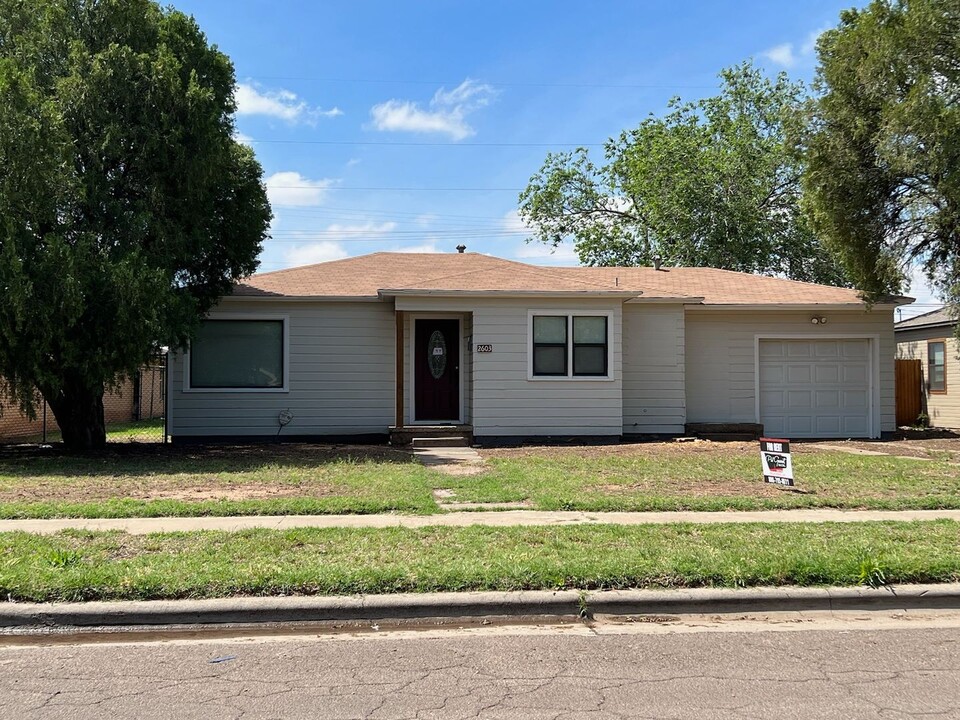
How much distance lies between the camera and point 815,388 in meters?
18.0

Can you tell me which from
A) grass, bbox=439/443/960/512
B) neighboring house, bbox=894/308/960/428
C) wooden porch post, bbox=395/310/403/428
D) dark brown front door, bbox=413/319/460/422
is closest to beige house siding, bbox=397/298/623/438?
wooden porch post, bbox=395/310/403/428

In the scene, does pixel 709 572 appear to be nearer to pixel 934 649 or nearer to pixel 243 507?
pixel 934 649

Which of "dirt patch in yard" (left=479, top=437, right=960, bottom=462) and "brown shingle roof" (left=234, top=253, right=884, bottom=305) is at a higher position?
"brown shingle roof" (left=234, top=253, right=884, bottom=305)

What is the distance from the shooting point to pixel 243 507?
8.85 metres

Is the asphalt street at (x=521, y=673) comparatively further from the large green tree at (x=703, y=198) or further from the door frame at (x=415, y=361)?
the large green tree at (x=703, y=198)

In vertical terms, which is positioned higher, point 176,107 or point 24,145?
point 176,107

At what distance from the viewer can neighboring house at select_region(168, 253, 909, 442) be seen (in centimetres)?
1608

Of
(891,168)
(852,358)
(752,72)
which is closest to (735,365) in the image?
(852,358)

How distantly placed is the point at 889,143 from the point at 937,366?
10090 millimetres

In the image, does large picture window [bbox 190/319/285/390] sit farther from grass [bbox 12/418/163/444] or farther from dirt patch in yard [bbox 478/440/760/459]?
dirt patch in yard [bbox 478/440/760/459]

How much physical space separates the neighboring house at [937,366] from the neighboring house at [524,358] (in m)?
4.47

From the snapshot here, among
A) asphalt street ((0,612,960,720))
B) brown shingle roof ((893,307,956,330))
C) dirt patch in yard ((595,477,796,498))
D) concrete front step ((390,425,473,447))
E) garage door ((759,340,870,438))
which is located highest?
brown shingle roof ((893,307,956,330))

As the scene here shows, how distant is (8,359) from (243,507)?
19.3 ft

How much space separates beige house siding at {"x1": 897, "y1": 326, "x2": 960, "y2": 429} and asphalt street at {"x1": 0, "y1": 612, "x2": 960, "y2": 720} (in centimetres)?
1775
